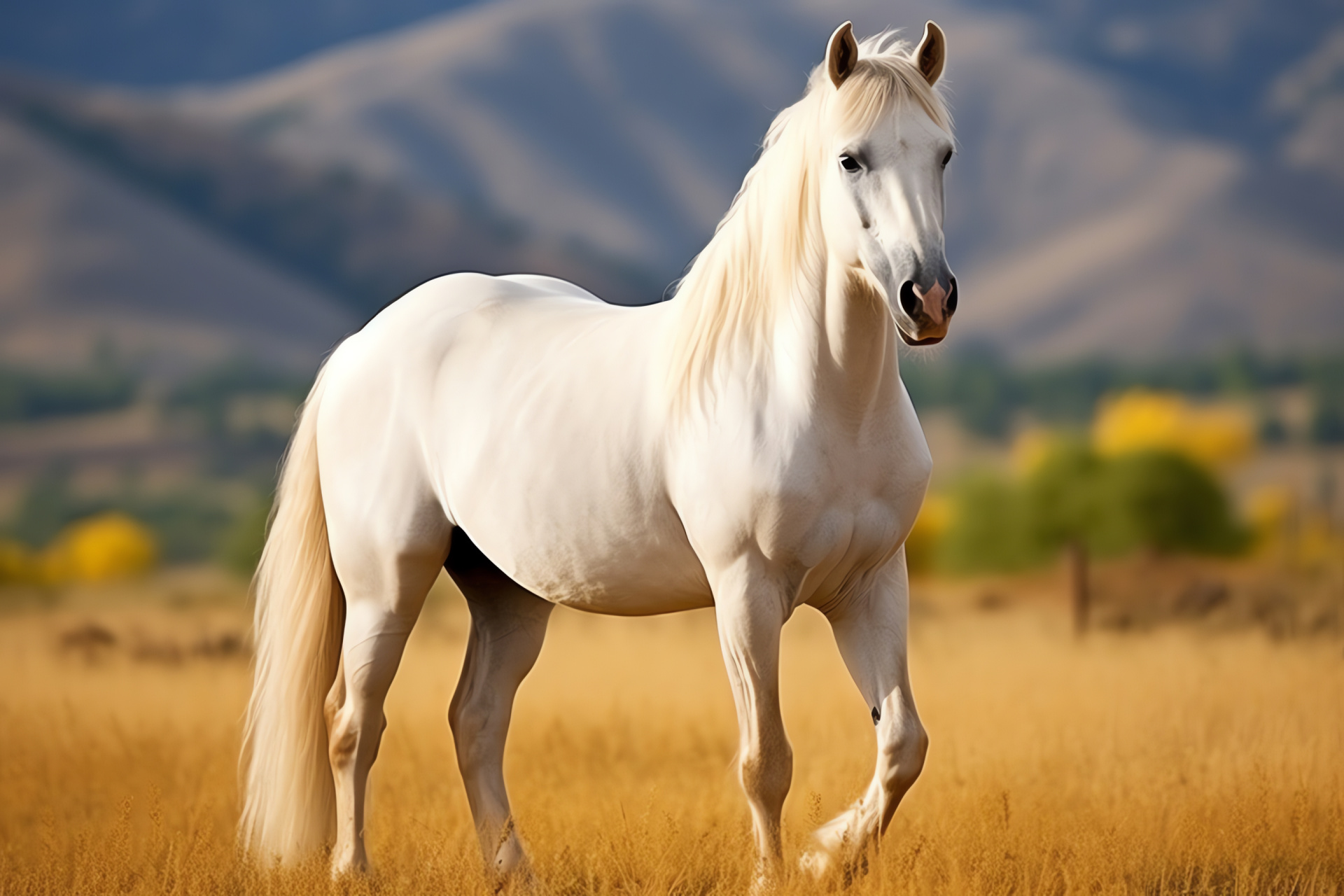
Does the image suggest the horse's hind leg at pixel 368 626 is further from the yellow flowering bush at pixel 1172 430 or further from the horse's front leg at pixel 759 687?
the yellow flowering bush at pixel 1172 430

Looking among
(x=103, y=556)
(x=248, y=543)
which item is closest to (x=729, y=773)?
(x=248, y=543)

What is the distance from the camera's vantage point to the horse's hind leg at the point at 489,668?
17.1 ft

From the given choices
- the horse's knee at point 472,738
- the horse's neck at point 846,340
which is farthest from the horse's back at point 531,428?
the horse's knee at point 472,738

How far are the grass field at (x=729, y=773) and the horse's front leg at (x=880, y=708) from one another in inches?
4.7

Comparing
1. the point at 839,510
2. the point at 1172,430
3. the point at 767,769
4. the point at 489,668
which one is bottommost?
the point at 1172,430

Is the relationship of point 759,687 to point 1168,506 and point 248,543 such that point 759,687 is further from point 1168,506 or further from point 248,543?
point 248,543

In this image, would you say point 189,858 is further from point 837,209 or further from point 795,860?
point 837,209

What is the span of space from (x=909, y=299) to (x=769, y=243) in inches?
28.2

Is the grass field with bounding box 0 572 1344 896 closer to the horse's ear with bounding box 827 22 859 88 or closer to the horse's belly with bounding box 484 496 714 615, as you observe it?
the horse's belly with bounding box 484 496 714 615

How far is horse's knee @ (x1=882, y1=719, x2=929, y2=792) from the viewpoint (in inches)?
166

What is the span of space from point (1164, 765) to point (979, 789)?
1.14 meters

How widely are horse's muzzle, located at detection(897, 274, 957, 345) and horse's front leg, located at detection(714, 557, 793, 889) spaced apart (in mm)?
847

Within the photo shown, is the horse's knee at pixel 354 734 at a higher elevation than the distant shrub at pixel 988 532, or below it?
higher

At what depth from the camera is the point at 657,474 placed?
14.3ft
